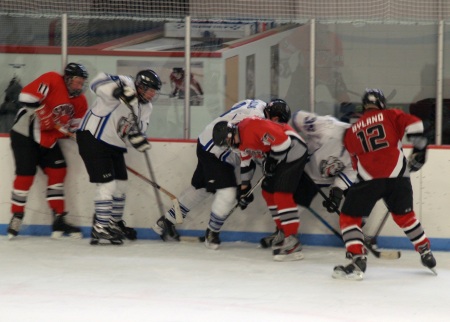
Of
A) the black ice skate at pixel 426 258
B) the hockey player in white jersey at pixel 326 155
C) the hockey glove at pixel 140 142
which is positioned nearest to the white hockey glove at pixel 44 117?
the hockey glove at pixel 140 142

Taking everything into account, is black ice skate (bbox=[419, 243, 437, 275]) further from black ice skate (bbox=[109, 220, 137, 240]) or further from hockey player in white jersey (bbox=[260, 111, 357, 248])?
black ice skate (bbox=[109, 220, 137, 240])

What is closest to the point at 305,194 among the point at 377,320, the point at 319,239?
the point at 319,239

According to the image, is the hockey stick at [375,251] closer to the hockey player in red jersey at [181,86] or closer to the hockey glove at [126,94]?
the hockey player in red jersey at [181,86]

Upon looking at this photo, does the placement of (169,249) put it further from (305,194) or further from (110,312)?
(110,312)

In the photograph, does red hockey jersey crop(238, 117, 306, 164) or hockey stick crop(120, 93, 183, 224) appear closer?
red hockey jersey crop(238, 117, 306, 164)

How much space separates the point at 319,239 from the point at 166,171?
1.06 meters

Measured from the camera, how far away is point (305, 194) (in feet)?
18.9

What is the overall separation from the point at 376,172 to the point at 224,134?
2.96ft

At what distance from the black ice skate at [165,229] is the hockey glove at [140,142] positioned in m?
0.51

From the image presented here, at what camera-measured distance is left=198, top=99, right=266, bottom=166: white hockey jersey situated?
5.62 metres

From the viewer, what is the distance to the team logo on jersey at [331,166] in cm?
567

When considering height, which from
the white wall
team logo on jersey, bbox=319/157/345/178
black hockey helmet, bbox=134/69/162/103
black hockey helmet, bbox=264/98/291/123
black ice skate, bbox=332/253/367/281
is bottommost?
black ice skate, bbox=332/253/367/281

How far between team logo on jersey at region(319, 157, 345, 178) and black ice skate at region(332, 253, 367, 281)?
0.87 meters

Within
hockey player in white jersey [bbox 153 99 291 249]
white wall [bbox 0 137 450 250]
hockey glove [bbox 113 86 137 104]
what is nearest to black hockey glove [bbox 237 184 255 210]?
hockey player in white jersey [bbox 153 99 291 249]
